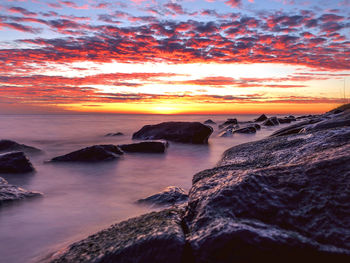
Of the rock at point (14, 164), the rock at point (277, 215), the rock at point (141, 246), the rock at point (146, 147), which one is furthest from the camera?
the rock at point (146, 147)

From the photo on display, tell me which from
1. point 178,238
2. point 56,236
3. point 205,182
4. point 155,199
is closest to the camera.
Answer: point 178,238

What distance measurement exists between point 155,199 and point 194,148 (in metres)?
6.64

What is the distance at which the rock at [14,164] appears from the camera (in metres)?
6.39

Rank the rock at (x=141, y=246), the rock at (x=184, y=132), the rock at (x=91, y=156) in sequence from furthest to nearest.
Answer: the rock at (x=184, y=132)
the rock at (x=91, y=156)
the rock at (x=141, y=246)

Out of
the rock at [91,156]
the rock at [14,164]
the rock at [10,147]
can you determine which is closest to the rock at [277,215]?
the rock at [14,164]

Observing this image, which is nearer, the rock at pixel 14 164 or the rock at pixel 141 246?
the rock at pixel 141 246

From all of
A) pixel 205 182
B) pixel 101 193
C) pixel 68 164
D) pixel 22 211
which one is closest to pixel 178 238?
pixel 205 182

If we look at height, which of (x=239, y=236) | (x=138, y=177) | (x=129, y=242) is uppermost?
(x=239, y=236)

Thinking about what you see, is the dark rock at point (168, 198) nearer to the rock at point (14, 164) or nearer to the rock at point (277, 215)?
the rock at point (277, 215)

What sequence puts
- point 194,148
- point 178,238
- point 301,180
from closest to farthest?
point 178,238 → point 301,180 → point 194,148

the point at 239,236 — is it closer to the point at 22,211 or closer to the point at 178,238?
the point at 178,238

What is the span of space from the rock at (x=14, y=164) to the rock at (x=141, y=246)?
16.7ft

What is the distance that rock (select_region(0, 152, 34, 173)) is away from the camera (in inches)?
252

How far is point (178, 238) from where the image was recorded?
191 centimetres
